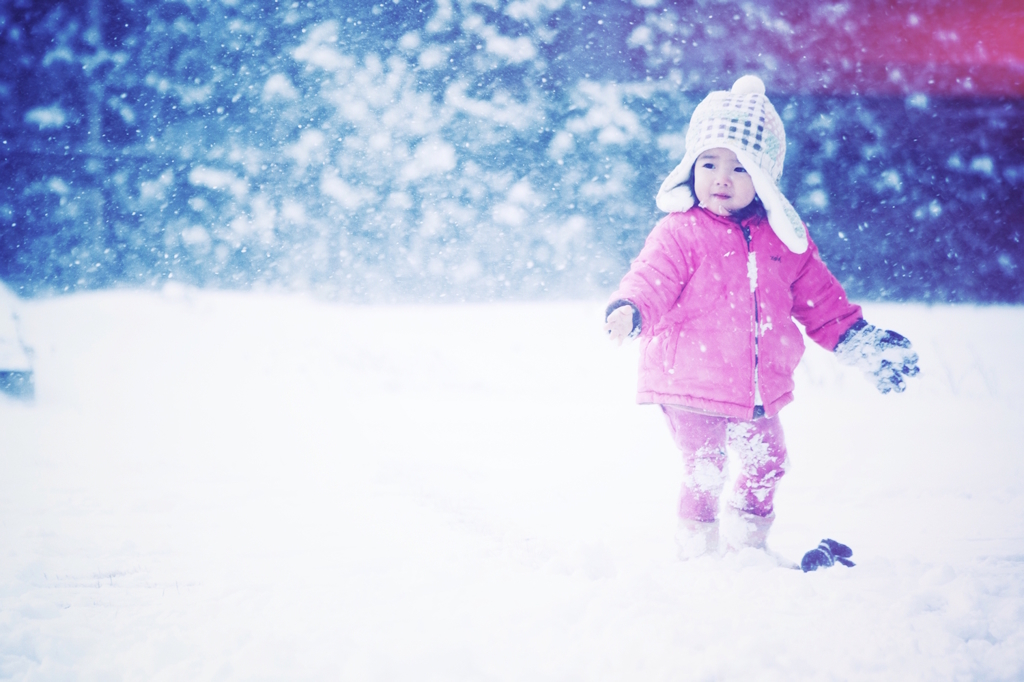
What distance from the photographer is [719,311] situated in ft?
4.60

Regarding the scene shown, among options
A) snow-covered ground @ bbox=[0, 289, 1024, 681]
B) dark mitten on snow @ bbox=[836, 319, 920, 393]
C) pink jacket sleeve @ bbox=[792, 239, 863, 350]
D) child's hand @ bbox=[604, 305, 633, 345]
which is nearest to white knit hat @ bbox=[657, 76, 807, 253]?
pink jacket sleeve @ bbox=[792, 239, 863, 350]

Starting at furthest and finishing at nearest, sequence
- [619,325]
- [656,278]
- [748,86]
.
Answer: [748,86] → [656,278] → [619,325]

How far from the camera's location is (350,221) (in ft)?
9.41

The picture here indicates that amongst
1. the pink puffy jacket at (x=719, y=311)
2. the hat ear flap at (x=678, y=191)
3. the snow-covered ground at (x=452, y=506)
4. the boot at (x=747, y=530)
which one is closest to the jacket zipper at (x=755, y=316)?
the pink puffy jacket at (x=719, y=311)

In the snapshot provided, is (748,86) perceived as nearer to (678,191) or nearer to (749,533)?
(678,191)

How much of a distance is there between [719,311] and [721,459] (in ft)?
1.31

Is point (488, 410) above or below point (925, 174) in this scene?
below

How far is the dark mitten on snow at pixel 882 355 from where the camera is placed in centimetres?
142

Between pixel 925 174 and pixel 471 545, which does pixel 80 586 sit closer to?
pixel 471 545

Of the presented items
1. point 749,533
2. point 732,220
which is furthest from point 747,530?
point 732,220

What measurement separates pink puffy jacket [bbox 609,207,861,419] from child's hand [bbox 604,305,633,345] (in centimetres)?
5

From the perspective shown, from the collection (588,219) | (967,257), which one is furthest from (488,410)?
(967,257)

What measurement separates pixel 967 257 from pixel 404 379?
10.5ft

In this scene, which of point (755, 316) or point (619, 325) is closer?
point (619, 325)
